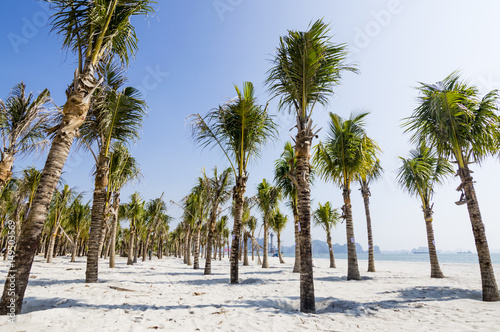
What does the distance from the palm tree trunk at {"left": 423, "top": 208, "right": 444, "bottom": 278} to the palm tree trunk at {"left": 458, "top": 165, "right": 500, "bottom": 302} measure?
6.99 m

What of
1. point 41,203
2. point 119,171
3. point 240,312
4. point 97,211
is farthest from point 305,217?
point 119,171

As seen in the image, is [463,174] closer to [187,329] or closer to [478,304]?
[478,304]

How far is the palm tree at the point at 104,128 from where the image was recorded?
9.03 meters

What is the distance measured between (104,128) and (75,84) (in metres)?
4.54

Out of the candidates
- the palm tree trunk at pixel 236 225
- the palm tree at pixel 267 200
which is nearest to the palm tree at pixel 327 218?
the palm tree at pixel 267 200

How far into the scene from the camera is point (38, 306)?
17.9 ft

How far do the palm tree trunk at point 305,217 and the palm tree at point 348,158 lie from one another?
5.79 meters

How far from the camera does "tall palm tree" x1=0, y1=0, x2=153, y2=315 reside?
4199 millimetres

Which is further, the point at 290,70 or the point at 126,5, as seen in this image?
the point at 290,70

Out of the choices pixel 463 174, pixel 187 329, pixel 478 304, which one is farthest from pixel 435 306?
pixel 187 329

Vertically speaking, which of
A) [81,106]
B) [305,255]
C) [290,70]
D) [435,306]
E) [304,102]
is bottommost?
[435,306]

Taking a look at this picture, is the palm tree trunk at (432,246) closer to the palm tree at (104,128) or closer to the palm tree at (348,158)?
the palm tree at (348,158)

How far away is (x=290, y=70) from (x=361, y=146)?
5833 mm

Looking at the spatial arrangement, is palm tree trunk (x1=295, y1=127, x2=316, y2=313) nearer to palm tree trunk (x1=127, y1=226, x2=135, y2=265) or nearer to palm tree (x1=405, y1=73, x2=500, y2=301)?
palm tree (x1=405, y1=73, x2=500, y2=301)
